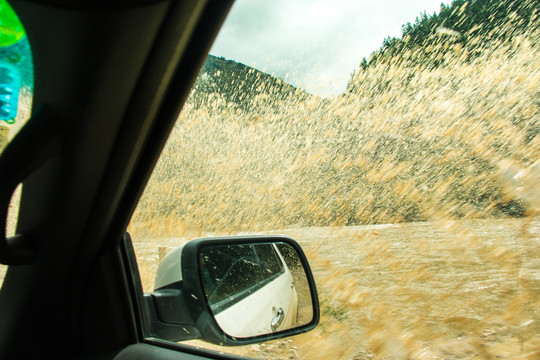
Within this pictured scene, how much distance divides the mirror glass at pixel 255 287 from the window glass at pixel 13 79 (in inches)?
34.4

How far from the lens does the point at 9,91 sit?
60.4 inches

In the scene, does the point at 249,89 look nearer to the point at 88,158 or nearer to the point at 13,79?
the point at 13,79

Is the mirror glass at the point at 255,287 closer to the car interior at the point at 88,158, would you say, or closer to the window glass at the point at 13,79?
the car interior at the point at 88,158

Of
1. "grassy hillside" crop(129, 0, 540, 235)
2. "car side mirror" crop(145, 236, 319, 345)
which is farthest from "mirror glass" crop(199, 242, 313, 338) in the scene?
"grassy hillside" crop(129, 0, 540, 235)

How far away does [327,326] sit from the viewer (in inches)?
119

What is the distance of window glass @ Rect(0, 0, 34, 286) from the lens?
4.24 feet

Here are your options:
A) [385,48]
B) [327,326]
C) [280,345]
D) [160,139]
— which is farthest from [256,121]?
[160,139]

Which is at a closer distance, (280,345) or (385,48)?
(280,345)

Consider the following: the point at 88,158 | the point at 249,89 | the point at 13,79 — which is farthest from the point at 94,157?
the point at 249,89

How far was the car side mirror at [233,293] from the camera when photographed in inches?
69.6

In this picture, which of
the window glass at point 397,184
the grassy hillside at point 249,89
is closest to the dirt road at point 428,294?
the window glass at point 397,184

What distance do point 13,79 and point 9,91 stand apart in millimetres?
63

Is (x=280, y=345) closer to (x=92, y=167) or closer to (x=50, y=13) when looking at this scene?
(x=92, y=167)

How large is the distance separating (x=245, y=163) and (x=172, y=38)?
4.96 metres
